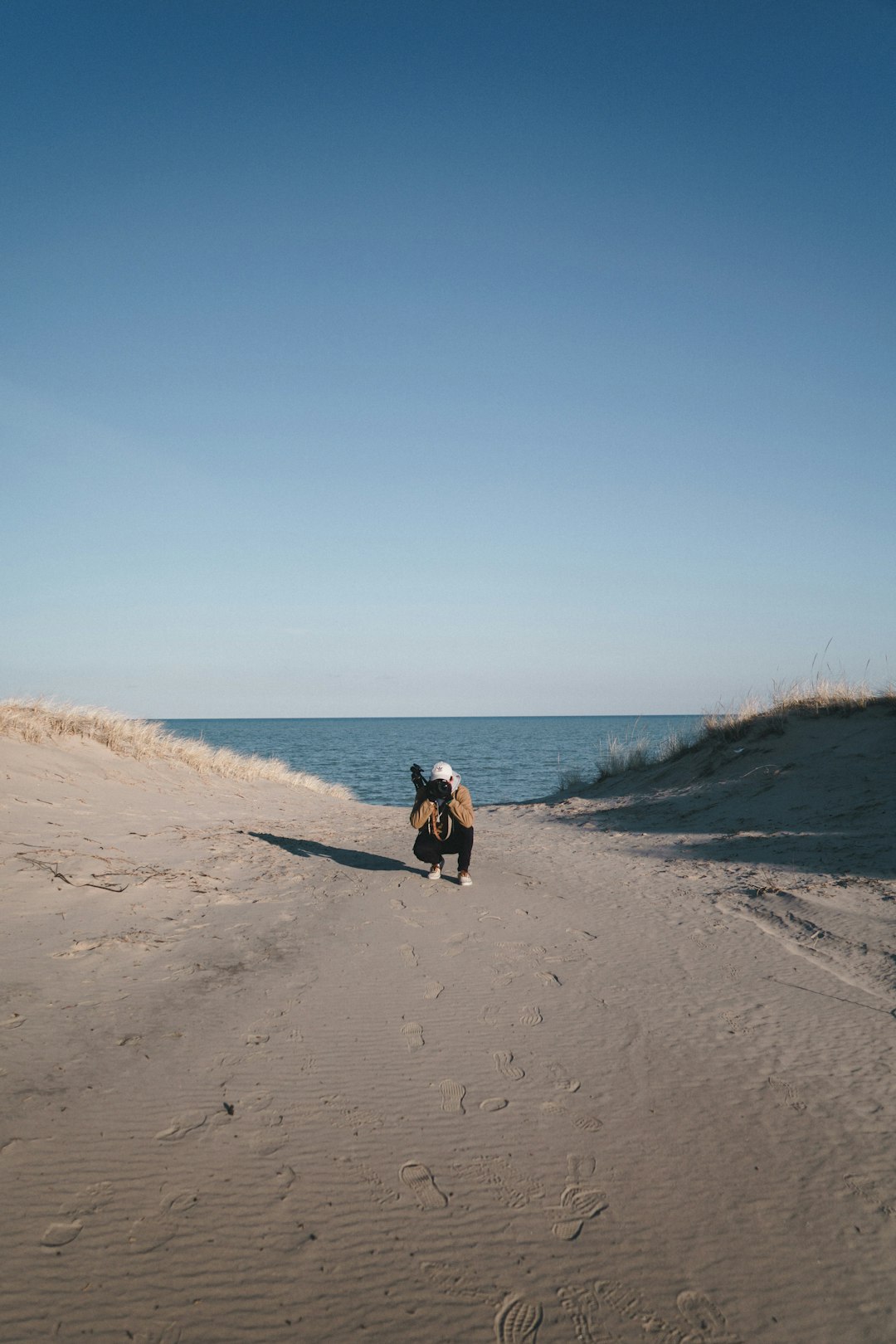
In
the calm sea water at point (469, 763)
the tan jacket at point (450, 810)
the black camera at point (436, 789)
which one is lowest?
the calm sea water at point (469, 763)

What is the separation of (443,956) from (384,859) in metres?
3.87

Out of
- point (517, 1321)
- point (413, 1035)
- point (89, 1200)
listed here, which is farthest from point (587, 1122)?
point (89, 1200)

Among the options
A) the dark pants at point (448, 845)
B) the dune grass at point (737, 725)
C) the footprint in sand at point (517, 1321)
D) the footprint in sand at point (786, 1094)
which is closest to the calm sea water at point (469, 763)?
the dune grass at point (737, 725)

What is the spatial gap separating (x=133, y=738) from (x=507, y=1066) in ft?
50.3

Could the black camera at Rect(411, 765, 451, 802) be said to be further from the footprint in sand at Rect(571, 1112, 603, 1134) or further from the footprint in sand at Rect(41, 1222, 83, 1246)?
the footprint in sand at Rect(41, 1222, 83, 1246)

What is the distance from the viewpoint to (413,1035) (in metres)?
4.30

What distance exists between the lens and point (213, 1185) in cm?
282

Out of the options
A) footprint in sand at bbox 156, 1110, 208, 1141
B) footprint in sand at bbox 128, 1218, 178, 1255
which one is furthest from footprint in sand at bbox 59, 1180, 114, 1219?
footprint in sand at bbox 156, 1110, 208, 1141

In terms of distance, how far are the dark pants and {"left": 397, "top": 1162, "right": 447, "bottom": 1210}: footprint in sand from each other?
4925mm

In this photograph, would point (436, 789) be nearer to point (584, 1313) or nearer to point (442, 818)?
point (442, 818)

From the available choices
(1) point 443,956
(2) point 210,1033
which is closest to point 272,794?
(1) point 443,956

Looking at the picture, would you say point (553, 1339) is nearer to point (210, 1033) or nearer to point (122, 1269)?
point (122, 1269)

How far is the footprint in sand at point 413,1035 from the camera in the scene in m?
4.16

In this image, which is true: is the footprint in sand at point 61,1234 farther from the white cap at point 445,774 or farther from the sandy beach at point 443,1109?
the white cap at point 445,774
